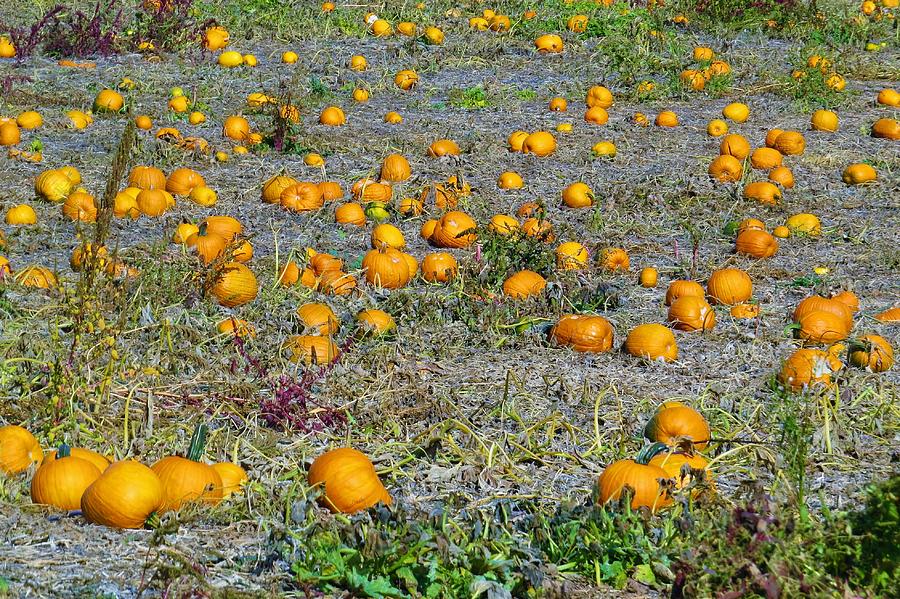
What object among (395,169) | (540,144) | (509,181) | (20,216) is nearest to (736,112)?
(540,144)

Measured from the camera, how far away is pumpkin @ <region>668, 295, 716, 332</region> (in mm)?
5902

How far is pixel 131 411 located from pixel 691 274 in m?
3.40

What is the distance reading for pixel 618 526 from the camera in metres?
3.85

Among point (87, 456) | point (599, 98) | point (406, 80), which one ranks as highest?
point (87, 456)

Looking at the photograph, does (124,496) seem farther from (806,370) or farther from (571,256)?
(571,256)

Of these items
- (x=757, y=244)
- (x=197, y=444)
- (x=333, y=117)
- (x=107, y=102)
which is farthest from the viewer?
(x=107, y=102)

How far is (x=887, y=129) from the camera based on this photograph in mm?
9203

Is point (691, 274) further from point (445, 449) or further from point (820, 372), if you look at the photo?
point (445, 449)

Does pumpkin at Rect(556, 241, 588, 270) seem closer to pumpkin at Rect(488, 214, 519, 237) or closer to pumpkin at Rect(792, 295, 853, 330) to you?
pumpkin at Rect(488, 214, 519, 237)

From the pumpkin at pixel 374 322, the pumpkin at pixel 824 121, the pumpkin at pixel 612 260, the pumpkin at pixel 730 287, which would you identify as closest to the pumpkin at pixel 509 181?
the pumpkin at pixel 612 260

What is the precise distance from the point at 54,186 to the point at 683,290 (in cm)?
432

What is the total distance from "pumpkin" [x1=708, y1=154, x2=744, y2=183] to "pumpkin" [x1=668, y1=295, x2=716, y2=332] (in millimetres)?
2479

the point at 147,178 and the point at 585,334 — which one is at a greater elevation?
the point at 585,334

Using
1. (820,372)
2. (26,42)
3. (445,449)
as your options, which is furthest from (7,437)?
(26,42)
